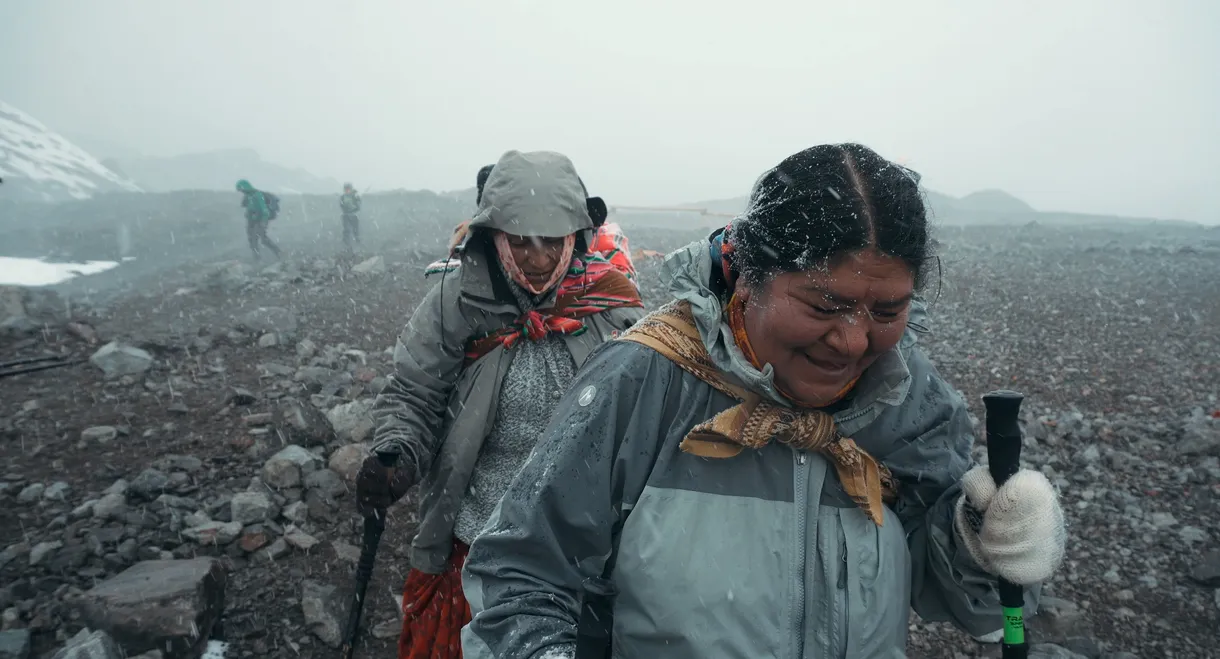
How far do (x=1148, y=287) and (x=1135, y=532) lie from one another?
928 cm

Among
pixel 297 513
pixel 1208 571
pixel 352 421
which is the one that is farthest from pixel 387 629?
pixel 1208 571

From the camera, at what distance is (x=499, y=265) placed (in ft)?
8.36

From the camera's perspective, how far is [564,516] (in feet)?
4.13

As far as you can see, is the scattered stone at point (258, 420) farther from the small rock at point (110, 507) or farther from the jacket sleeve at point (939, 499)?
the jacket sleeve at point (939, 499)

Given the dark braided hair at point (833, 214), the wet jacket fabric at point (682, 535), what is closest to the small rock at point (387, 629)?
the wet jacket fabric at point (682, 535)

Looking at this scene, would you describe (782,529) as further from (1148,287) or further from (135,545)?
(1148,287)

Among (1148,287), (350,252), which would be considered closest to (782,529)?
(1148,287)

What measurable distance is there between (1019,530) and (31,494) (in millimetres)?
5830

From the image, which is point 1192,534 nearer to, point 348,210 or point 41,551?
point 41,551

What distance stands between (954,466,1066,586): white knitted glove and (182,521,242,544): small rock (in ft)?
14.0

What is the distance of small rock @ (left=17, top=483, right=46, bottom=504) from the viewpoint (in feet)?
14.2

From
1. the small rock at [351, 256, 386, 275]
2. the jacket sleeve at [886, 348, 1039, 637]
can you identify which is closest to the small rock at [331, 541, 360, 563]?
the jacket sleeve at [886, 348, 1039, 637]

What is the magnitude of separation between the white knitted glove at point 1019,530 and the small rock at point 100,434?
20.7 ft

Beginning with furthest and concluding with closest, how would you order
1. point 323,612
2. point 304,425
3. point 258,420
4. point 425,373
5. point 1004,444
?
1. point 258,420
2. point 304,425
3. point 323,612
4. point 425,373
5. point 1004,444
